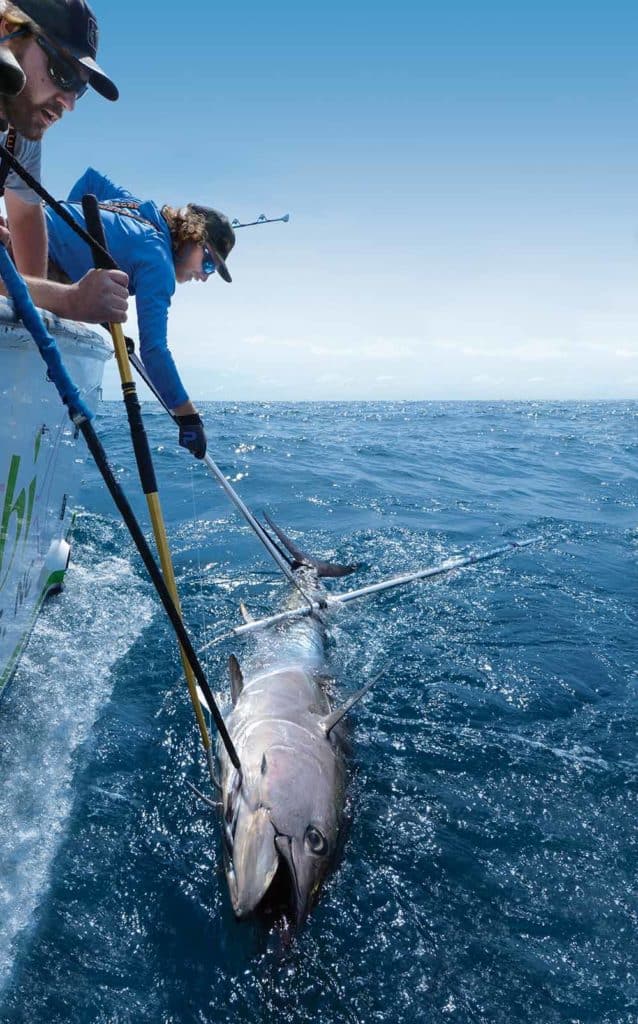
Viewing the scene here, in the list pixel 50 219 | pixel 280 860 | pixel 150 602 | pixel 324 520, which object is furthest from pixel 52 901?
pixel 324 520

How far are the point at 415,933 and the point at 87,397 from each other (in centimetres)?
434

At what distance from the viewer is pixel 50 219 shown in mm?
4156

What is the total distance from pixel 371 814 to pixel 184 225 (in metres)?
4.26

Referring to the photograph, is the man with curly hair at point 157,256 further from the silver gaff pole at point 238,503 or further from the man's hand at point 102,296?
the man's hand at point 102,296

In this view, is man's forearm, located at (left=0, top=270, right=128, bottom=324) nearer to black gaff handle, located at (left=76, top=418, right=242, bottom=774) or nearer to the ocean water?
black gaff handle, located at (left=76, top=418, right=242, bottom=774)

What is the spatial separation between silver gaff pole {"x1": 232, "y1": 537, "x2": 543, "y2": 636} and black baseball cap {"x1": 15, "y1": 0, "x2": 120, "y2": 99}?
362cm

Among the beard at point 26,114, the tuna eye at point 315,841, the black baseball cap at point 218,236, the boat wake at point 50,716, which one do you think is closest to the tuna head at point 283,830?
the tuna eye at point 315,841

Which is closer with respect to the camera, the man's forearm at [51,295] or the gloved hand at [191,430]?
the man's forearm at [51,295]

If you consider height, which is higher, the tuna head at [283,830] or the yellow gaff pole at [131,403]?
the yellow gaff pole at [131,403]

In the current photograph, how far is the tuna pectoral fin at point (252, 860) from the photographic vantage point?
2.44 m

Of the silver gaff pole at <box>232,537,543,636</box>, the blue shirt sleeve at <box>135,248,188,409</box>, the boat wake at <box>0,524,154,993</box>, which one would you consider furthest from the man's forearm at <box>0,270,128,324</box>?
the silver gaff pole at <box>232,537,543,636</box>

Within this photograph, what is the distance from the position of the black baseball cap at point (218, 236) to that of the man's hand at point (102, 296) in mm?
2302

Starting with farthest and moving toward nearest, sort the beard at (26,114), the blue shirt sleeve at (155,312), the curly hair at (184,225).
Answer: the curly hair at (184,225)
the blue shirt sleeve at (155,312)
the beard at (26,114)

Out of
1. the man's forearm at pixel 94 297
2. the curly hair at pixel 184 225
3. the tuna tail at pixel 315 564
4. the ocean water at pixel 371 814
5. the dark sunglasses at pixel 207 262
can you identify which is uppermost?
the curly hair at pixel 184 225
